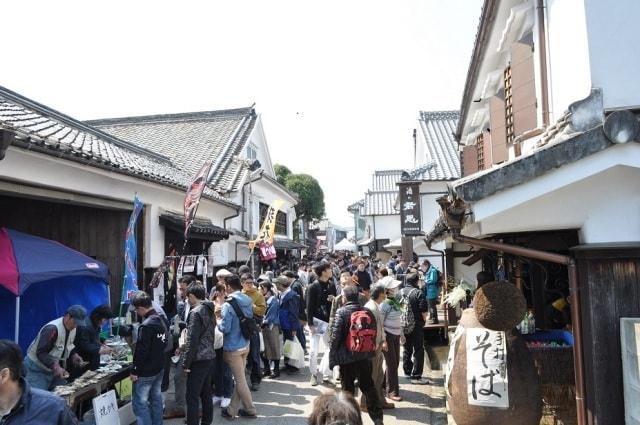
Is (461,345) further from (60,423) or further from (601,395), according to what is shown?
(60,423)

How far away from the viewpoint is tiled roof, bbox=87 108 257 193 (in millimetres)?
19438

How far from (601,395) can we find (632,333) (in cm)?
67

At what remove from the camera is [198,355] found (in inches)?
243

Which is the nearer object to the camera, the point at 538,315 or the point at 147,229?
the point at 538,315

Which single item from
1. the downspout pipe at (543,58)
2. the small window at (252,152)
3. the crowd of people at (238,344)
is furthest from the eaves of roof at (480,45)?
the small window at (252,152)

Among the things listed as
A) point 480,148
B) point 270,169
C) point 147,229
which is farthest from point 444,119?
point 147,229

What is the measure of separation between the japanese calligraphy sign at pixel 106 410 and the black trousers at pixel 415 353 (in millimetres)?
5342

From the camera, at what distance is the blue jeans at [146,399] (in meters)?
5.99

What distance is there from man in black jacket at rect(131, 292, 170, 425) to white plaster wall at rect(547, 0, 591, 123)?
5767 millimetres

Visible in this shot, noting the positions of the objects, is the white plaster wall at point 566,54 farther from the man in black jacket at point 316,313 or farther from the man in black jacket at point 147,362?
the man in black jacket at point 147,362

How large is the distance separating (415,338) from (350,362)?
3344 mm

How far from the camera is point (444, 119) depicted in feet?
92.1

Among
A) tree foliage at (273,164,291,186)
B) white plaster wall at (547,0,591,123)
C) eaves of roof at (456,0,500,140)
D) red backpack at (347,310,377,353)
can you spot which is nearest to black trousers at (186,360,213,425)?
red backpack at (347,310,377,353)

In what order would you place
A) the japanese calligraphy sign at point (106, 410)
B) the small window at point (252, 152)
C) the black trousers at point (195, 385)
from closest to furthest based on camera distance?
1. the japanese calligraphy sign at point (106, 410)
2. the black trousers at point (195, 385)
3. the small window at point (252, 152)
